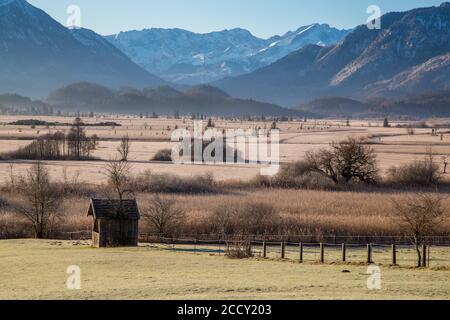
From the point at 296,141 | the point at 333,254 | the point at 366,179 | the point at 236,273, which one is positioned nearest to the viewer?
the point at 236,273

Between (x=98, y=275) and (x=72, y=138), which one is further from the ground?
(x=72, y=138)

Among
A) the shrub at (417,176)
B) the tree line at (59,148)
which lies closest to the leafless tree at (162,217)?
the shrub at (417,176)

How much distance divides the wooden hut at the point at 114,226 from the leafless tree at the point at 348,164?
4300 centimetres

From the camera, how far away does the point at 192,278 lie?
3216 cm

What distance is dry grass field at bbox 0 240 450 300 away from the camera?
90.1ft

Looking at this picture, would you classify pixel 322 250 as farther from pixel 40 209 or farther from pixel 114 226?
pixel 40 209

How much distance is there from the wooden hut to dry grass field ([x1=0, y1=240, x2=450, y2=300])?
573 centimetres

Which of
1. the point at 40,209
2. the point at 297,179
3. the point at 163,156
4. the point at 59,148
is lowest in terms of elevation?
the point at 40,209

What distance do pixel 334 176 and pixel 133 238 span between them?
44.4 m

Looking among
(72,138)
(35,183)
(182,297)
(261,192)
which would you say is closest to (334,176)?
(261,192)

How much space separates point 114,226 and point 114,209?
1232 mm

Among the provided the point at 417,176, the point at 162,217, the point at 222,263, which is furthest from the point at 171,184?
the point at 222,263

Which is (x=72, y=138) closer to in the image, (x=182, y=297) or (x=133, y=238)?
(x=133, y=238)
